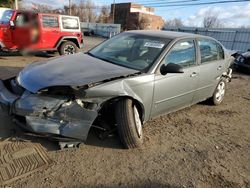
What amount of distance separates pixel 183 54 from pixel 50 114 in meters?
2.48

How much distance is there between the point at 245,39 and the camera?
18.5 metres

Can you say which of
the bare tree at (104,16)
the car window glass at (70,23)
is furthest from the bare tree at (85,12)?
the car window glass at (70,23)

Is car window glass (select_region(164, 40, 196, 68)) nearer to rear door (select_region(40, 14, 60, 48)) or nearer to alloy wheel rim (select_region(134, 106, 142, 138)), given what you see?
alloy wheel rim (select_region(134, 106, 142, 138))

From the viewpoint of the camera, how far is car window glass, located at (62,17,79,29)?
976cm

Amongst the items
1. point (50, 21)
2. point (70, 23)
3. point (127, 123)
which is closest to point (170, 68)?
point (127, 123)

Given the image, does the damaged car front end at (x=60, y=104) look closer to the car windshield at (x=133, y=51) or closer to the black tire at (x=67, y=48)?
the car windshield at (x=133, y=51)

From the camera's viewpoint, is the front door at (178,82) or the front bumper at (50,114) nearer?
the front bumper at (50,114)

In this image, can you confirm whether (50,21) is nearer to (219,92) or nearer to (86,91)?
(219,92)

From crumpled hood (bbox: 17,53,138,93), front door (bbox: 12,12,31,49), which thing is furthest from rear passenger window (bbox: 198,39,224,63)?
front door (bbox: 12,12,31,49)

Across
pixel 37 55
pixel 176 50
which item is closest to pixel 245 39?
pixel 37 55

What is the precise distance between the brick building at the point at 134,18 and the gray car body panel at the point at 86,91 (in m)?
47.0

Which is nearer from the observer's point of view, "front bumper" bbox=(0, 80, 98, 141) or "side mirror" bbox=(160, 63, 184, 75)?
"front bumper" bbox=(0, 80, 98, 141)

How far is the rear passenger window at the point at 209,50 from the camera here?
447 cm

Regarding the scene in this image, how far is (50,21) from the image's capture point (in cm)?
932
